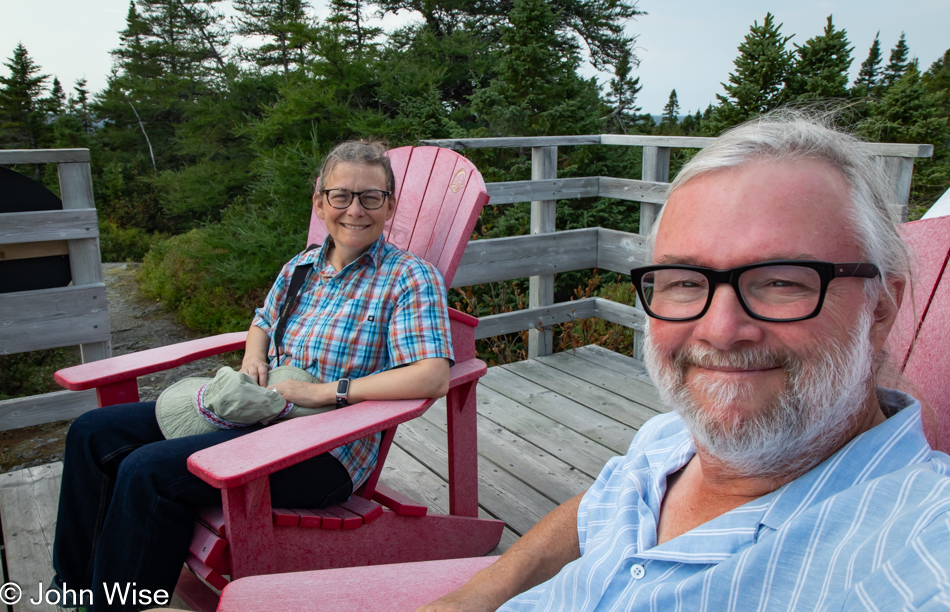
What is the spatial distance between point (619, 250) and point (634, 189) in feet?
1.22

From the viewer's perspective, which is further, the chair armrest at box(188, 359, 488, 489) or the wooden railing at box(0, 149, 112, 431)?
the wooden railing at box(0, 149, 112, 431)

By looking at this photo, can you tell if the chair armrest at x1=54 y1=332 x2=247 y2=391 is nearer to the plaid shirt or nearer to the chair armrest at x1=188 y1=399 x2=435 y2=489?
the plaid shirt

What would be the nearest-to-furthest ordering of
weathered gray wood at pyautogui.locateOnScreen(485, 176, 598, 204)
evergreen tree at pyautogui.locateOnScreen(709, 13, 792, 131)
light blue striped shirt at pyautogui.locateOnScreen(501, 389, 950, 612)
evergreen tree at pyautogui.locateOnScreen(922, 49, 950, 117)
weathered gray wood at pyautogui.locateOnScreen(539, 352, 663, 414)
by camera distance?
light blue striped shirt at pyautogui.locateOnScreen(501, 389, 950, 612) < weathered gray wood at pyautogui.locateOnScreen(539, 352, 663, 414) < weathered gray wood at pyautogui.locateOnScreen(485, 176, 598, 204) < evergreen tree at pyautogui.locateOnScreen(709, 13, 792, 131) < evergreen tree at pyautogui.locateOnScreen(922, 49, 950, 117)

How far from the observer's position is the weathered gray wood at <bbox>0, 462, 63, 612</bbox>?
186 cm

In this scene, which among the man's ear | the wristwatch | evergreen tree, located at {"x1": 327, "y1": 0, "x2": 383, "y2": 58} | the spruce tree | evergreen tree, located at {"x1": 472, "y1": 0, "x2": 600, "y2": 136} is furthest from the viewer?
the spruce tree

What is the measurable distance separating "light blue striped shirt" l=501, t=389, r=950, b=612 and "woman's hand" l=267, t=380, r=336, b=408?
2.83 feet

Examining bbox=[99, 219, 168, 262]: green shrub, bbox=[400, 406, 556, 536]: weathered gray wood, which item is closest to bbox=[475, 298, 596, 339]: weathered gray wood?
bbox=[400, 406, 556, 536]: weathered gray wood

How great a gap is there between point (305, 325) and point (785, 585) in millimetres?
1471

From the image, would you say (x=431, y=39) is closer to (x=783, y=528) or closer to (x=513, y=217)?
(x=513, y=217)

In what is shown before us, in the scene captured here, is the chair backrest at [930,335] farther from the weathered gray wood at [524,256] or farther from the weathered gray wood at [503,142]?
the weathered gray wood at [524,256]

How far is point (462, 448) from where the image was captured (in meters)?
2.01


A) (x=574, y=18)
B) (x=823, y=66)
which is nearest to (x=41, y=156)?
(x=823, y=66)

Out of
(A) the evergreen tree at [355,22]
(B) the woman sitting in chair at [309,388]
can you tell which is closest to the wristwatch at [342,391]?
(B) the woman sitting in chair at [309,388]

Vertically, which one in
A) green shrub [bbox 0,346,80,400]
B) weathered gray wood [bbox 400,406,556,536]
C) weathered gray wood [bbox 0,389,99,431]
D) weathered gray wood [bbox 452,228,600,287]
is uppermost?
weathered gray wood [bbox 452,228,600,287]
